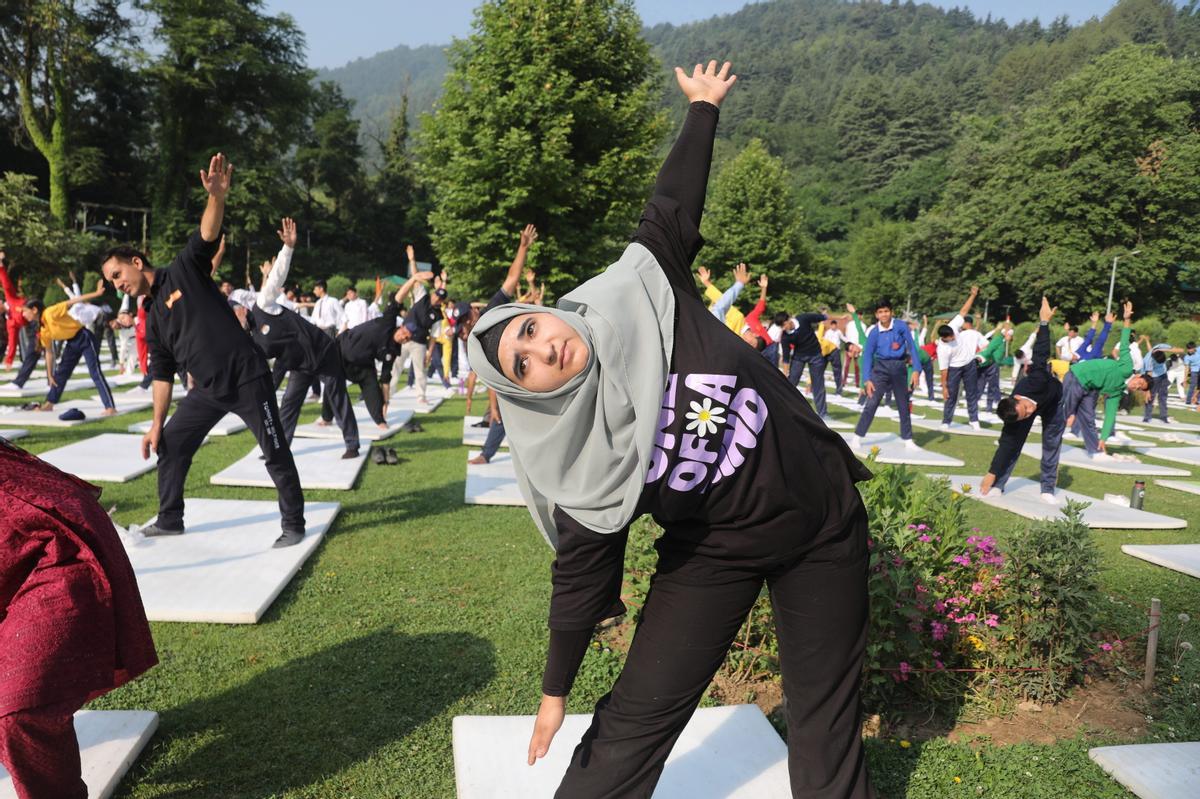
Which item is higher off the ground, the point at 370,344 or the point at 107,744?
the point at 370,344

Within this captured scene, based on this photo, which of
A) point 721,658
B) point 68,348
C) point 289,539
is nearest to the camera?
point 721,658

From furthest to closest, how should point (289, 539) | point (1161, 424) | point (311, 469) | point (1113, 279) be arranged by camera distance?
point (1113, 279), point (1161, 424), point (311, 469), point (289, 539)

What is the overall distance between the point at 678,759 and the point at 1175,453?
13.0m

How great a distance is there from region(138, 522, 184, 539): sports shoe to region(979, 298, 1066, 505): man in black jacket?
7.76 m

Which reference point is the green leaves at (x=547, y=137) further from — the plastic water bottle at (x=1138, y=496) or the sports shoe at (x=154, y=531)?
the sports shoe at (x=154, y=531)

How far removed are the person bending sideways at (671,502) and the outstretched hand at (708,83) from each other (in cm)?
58

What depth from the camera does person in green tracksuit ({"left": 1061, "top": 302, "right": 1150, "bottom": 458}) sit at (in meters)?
10.6

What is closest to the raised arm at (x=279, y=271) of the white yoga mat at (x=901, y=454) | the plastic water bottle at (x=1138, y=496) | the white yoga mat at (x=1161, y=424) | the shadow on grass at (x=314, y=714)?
the shadow on grass at (x=314, y=714)

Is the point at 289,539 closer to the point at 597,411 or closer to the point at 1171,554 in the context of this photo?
the point at 597,411

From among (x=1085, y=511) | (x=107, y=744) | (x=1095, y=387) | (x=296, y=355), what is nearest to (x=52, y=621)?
(x=107, y=744)

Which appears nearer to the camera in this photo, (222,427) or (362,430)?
(222,427)

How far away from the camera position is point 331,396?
9.27 m

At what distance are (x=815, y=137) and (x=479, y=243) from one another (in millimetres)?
102727

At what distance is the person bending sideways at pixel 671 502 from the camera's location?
1845 millimetres
